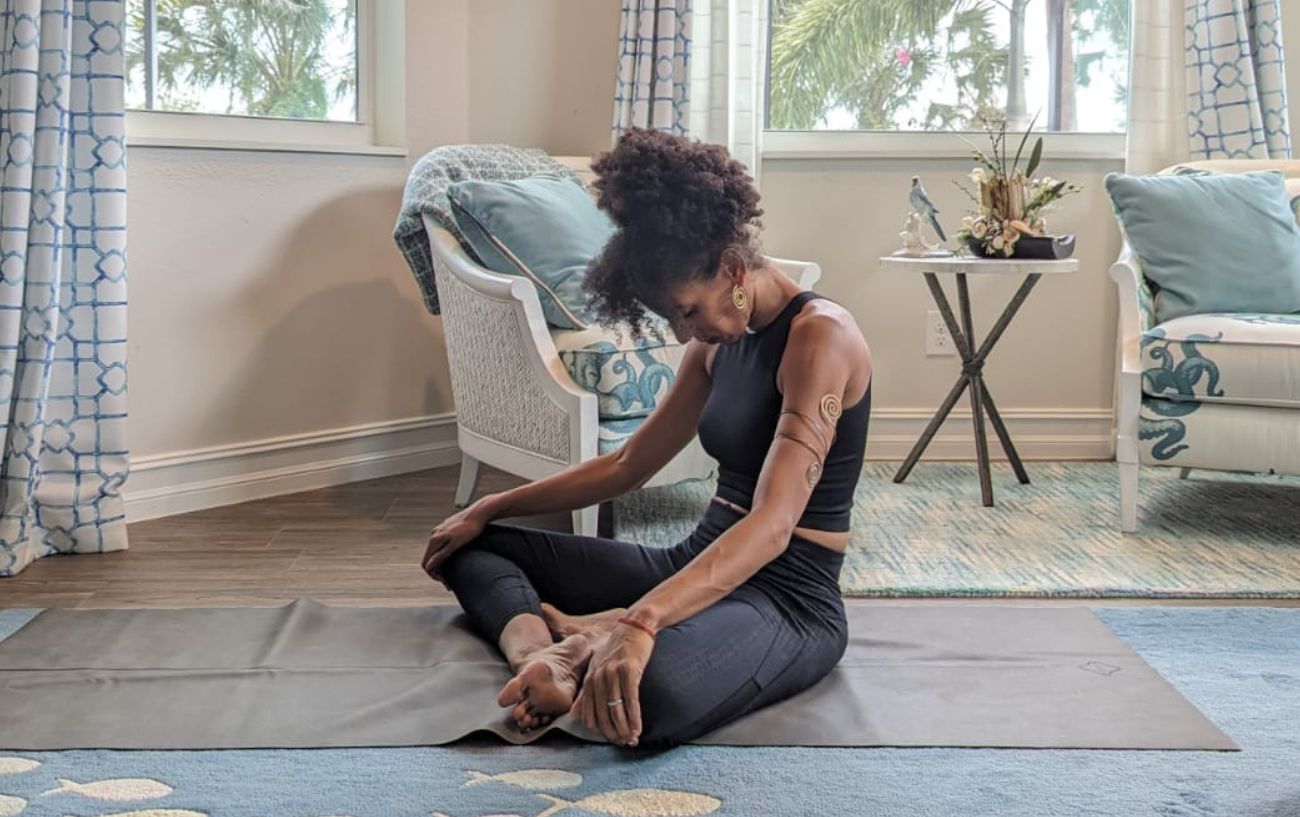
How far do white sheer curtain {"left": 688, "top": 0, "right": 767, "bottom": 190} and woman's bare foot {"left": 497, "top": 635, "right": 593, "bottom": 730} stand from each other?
2286 mm

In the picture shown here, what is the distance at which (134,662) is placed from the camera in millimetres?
2273

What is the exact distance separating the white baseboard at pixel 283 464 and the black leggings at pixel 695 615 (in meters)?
1.34

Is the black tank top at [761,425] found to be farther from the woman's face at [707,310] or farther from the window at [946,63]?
the window at [946,63]

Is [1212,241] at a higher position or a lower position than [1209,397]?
higher

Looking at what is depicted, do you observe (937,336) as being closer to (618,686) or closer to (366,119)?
(366,119)

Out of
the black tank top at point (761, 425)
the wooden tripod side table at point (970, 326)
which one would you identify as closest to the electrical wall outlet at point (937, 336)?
the wooden tripod side table at point (970, 326)

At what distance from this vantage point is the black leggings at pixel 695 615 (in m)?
1.89

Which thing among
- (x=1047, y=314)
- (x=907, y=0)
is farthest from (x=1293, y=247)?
(x=907, y=0)

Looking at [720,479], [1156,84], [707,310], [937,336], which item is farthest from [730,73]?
[707,310]

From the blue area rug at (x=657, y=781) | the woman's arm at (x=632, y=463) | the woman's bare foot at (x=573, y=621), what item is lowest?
the blue area rug at (x=657, y=781)

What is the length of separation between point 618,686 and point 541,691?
20 cm

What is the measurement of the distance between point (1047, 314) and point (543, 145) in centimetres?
161

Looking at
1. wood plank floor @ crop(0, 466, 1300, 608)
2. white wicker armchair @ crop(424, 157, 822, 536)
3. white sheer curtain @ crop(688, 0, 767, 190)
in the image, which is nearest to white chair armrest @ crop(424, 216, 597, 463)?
white wicker armchair @ crop(424, 157, 822, 536)

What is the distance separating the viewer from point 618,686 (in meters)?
1.80
